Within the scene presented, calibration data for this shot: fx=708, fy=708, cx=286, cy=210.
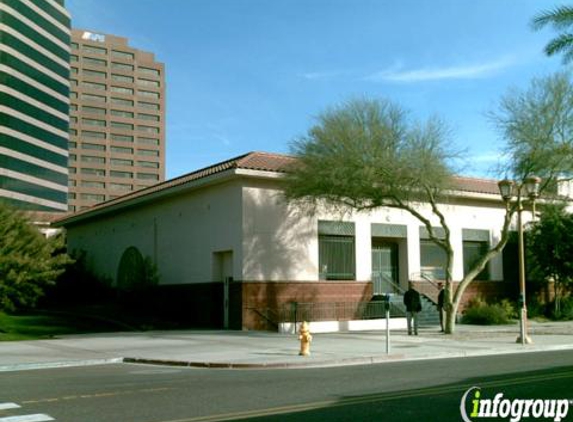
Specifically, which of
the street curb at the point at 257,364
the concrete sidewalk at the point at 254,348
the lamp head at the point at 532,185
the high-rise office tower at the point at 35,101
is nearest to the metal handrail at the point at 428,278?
the concrete sidewalk at the point at 254,348

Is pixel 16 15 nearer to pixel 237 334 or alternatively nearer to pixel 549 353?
pixel 237 334

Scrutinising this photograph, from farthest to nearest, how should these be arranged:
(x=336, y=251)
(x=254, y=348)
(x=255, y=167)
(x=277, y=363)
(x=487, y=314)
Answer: (x=487, y=314) → (x=336, y=251) → (x=255, y=167) → (x=254, y=348) → (x=277, y=363)

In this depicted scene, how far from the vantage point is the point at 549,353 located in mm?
18141

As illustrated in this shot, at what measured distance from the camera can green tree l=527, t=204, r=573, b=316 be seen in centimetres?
3331

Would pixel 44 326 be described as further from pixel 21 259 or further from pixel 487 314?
pixel 487 314

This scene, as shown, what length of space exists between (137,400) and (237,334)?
49.0 feet

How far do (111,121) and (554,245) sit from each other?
112m

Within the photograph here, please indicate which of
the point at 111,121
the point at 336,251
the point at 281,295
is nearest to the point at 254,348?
the point at 281,295

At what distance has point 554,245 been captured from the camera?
3350 cm

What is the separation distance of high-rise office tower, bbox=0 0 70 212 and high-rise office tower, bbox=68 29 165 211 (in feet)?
48.1

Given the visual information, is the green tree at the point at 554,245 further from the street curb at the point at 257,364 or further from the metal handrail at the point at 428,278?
the street curb at the point at 257,364

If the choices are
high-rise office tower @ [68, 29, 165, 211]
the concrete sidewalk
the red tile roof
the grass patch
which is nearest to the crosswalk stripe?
the concrete sidewalk

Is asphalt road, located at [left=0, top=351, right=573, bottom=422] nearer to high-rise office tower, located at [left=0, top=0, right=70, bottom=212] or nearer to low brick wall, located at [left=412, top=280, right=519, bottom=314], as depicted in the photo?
low brick wall, located at [left=412, top=280, right=519, bottom=314]

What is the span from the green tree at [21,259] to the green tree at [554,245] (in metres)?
21.9
